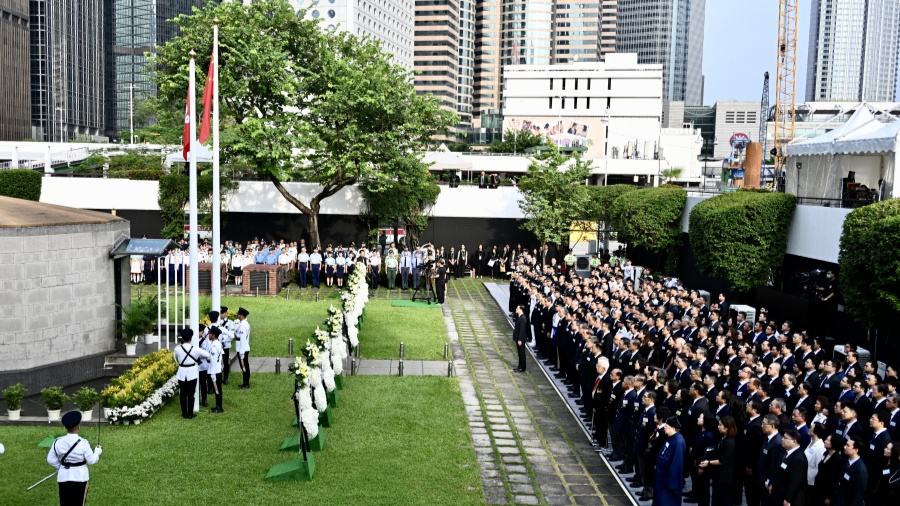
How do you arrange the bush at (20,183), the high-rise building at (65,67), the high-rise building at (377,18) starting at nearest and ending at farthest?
1. the bush at (20,183)
2. the high-rise building at (377,18)
3. the high-rise building at (65,67)

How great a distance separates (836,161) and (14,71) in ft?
342

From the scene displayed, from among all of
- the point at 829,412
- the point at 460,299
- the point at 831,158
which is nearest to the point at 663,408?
the point at 829,412

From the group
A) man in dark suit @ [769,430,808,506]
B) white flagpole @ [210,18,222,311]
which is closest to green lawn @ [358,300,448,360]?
white flagpole @ [210,18,222,311]

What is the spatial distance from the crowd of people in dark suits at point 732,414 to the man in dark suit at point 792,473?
0.04 feet

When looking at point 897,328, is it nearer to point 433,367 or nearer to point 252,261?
point 433,367

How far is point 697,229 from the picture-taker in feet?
82.3

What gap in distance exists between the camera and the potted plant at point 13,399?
46.3 ft

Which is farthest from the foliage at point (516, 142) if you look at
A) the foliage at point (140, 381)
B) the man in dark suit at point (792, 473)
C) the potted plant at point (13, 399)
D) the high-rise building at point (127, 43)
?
the man in dark suit at point (792, 473)

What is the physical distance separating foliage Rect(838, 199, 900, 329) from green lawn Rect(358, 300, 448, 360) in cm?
958

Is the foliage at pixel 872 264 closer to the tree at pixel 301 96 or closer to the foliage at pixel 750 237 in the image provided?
the foliage at pixel 750 237

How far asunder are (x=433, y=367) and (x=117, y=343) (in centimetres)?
737

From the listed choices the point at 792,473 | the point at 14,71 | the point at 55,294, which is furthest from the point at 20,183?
the point at 14,71

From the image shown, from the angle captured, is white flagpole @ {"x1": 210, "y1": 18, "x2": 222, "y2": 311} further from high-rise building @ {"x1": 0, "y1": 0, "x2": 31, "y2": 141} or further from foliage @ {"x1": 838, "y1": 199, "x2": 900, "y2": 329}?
high-rise building @ {"x1": 0, "y1": 0, "x2": 31, "y2": 141}

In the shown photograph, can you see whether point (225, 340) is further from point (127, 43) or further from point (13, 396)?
point (127, 43)
